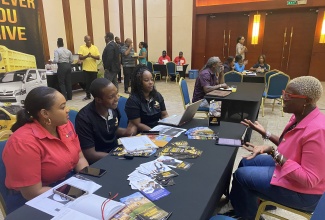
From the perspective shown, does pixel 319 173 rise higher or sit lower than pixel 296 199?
higher

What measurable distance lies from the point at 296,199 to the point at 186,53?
31.5ft

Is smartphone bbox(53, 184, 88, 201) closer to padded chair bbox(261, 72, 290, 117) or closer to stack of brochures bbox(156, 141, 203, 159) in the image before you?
stack of brochures bbox(156, 141, 203, 159)

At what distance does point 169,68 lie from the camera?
9031mm

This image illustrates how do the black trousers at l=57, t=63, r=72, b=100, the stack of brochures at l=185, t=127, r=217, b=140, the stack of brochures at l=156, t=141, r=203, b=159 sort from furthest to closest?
1. the black trousers at l=57, t=63, r=72, b=100
2. the stack of brochures at l=185, t=127, r=217, b=140
3. the stack of brochures at l=156, t=141, r=203, b=159

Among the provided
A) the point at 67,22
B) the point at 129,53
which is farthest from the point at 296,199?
the point at 67,22

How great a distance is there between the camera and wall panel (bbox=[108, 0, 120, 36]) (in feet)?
27.6

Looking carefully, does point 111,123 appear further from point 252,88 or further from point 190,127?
point 252,88

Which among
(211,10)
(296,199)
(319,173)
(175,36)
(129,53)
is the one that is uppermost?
(211,10)

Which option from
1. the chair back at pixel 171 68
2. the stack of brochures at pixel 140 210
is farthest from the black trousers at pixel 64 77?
the stack of brochures at pixel 140 210

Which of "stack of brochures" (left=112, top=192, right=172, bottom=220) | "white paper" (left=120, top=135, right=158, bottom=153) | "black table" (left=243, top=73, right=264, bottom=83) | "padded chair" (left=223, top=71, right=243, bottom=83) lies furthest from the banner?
"black table" (left=243, top=73, right=264, bottom=83)

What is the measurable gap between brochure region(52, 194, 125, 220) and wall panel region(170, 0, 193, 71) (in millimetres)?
9936

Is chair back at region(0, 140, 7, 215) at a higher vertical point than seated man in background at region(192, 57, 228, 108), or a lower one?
lower

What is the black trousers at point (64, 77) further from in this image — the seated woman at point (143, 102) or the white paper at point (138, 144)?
the white paper at point (138, 144)

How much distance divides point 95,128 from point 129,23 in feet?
27.9
